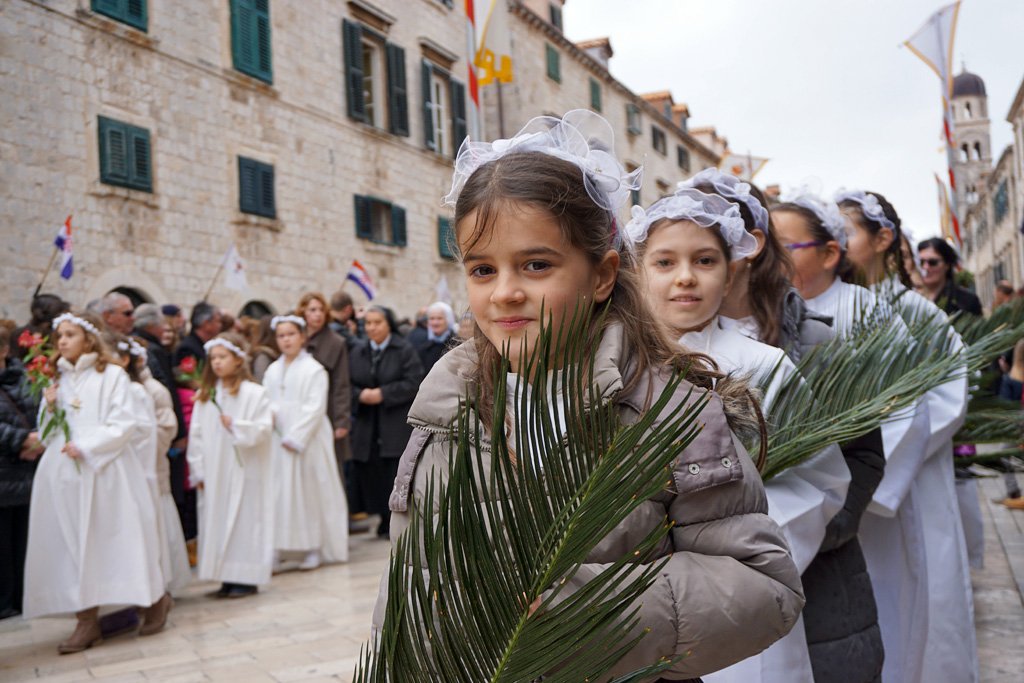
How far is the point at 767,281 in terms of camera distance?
3.12 m

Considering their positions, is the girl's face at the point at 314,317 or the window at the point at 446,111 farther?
the window at the point at 446,111

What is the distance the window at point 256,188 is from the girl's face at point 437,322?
15.3 feet

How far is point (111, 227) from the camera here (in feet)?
38.0

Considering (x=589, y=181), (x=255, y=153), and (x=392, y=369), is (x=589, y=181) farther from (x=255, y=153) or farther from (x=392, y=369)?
(x=255, y=153)

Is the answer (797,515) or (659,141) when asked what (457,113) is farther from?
(797,515)

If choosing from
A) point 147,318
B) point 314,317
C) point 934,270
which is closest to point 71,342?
point 147,318

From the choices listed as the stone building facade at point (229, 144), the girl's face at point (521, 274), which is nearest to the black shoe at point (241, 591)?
the stone building facade at point (229, 144)

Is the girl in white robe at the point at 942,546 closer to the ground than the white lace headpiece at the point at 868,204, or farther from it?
closer to the ground

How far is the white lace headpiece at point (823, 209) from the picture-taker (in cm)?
370

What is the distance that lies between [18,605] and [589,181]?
672 centimetres

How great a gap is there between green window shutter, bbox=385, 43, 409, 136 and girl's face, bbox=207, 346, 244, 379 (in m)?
10.6

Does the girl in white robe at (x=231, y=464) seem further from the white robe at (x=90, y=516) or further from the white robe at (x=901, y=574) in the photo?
the white robe at (x=901, y=574)

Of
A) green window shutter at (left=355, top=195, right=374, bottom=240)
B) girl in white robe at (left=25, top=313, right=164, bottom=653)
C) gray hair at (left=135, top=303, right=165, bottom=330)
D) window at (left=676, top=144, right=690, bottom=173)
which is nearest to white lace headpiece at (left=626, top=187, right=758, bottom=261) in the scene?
girl in white robe at (left=25, top=313, right=164, bottom=653)

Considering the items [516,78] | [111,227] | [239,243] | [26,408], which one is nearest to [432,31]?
[516,78]
